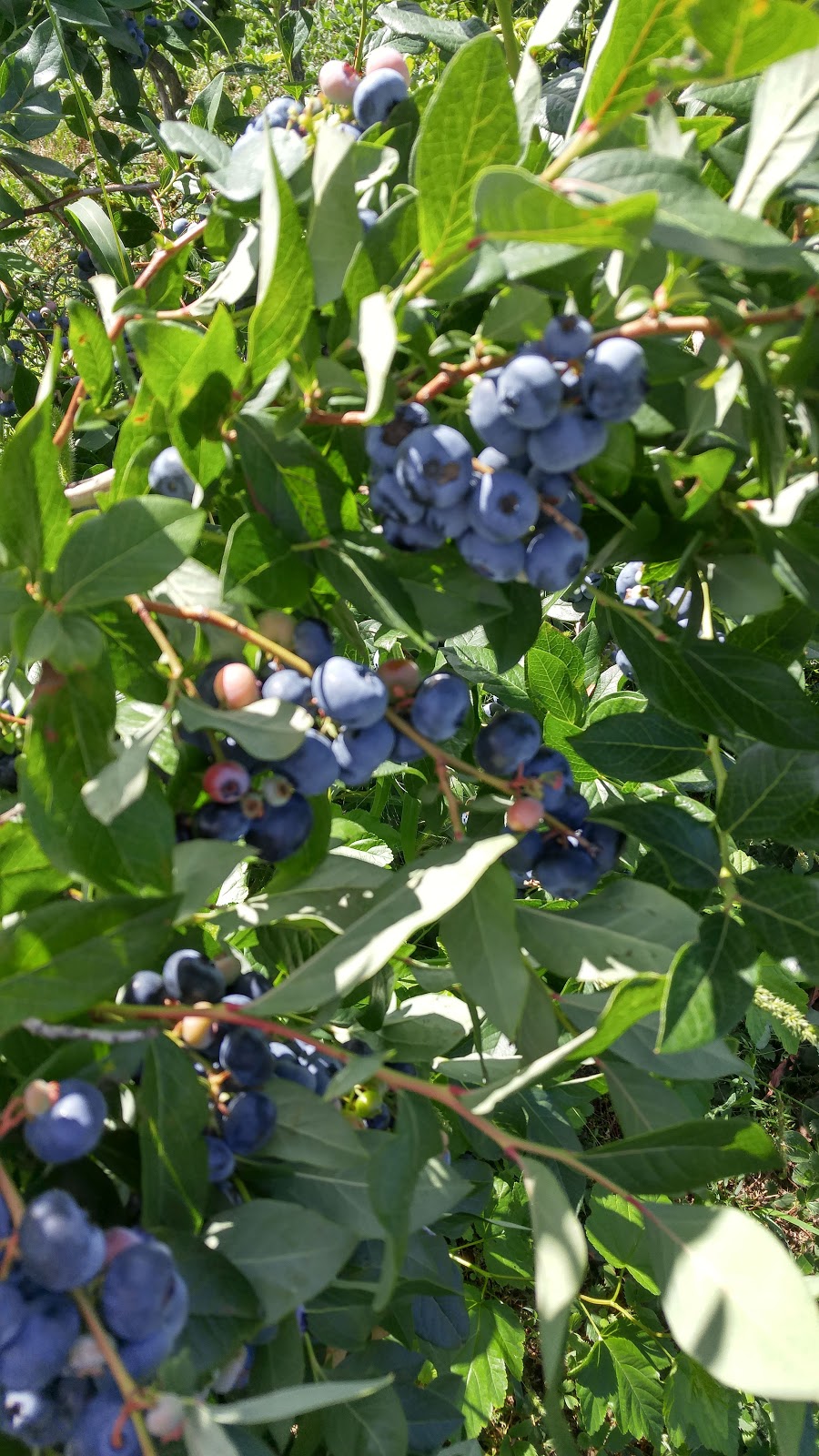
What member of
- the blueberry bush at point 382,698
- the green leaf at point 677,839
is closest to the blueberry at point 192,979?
the blueberry bush at point 382,698

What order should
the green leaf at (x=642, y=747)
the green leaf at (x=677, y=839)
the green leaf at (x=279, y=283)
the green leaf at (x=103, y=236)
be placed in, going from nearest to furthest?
the green leaf at (x=279, y=283) → the green leaf at (x=677, y=839) → the green leaf at (x=642, y=747) → the green leaf at (x=103, y=236)

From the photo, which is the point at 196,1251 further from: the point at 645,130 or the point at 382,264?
the point at 645,130

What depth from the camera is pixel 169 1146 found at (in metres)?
0.65

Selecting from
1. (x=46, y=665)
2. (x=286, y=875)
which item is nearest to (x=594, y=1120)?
(x=286, y=875)

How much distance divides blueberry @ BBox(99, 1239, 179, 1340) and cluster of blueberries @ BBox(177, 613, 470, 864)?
0.82ft

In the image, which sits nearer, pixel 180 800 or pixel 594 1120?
pixel 180 800

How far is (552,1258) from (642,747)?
0.45 metres

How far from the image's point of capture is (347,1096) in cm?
88

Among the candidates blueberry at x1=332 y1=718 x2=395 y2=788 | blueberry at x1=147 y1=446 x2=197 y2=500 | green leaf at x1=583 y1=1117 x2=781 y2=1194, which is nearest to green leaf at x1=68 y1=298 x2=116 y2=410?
blueberry at x1=147 y1=446 x2=197 y2=500

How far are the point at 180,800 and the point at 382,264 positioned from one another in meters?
0.39

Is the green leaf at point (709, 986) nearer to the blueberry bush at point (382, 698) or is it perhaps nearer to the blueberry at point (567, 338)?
the blueberry bush at point (382, 698)

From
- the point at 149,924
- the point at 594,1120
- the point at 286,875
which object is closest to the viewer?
the point at 149,924

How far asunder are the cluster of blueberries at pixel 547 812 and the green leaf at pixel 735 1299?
0.79 feet

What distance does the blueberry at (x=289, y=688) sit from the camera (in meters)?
0.67
